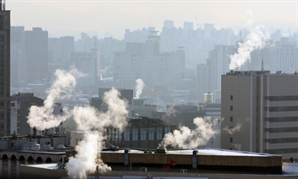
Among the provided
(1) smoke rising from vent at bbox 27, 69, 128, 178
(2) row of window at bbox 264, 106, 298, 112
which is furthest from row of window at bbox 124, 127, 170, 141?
(2) row of window at bbox 264, 106, 298, 112

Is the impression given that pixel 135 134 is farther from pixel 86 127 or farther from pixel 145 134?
pixel 86 127

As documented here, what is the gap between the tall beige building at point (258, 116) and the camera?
342 feet

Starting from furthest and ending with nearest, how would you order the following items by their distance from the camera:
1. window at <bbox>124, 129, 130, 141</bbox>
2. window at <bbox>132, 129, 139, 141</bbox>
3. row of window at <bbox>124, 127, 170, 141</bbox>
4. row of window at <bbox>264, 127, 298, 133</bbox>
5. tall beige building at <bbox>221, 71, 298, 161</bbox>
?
window at <bbox>132, 129, 139, 141</bbox>
row of window at <bbox>124, 127, 170, 141</bbox>
window at <bbox>124, 129, 130, 141</bbox>
row of window at <bbox>264, 127, 298, 133</bbox>
tall beige building at <bbox>221, 71, 298, 161</bbox>

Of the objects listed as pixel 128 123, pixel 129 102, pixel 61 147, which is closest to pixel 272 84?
pixel 128 123

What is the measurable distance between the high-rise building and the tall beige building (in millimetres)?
26573

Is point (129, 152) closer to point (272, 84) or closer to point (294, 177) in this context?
point (294, 177)

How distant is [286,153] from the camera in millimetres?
104750

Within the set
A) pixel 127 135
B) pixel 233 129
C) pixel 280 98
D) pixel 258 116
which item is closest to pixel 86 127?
pixel 127 135

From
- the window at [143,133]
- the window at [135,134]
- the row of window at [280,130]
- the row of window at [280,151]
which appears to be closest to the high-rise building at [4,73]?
the window at [135,134]

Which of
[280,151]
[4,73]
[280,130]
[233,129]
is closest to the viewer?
[233,129]

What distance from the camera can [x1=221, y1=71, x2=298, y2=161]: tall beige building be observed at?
104m

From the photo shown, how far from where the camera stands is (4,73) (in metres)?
127

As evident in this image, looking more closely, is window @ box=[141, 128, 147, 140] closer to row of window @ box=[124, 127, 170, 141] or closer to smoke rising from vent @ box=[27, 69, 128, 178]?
row of window @ box=[124, 127, 170, 141]

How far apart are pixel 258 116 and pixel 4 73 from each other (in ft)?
106
